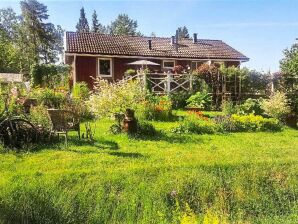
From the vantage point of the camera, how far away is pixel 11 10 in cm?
6619

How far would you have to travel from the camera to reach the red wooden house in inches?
977

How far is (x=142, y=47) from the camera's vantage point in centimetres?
2714

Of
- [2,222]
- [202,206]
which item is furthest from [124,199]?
[2,222]

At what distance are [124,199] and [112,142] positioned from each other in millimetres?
3829

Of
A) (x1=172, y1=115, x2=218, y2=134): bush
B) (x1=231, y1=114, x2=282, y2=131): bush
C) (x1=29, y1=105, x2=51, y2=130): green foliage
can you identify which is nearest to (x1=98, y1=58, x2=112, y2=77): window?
(x1=231, y1=114, x2=282, y2=131): bush

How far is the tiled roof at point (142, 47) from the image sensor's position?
82.4 ft

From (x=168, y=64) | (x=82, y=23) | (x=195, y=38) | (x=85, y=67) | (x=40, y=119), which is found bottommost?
(x=40, y=119)

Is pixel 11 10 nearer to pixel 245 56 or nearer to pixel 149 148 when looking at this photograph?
pixel 245 56

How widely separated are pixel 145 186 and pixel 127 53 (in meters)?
19.3

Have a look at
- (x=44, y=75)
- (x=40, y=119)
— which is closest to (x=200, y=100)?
(x=40, y=119)

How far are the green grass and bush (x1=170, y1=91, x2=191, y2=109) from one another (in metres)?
8.72

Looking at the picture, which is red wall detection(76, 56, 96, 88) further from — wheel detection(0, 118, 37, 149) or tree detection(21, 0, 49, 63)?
tree detection(21, 0, 49, 63)

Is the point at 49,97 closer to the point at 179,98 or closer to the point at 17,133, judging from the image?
the point at 17,133

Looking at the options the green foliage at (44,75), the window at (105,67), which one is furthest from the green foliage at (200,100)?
the green foliage at (44,75)
